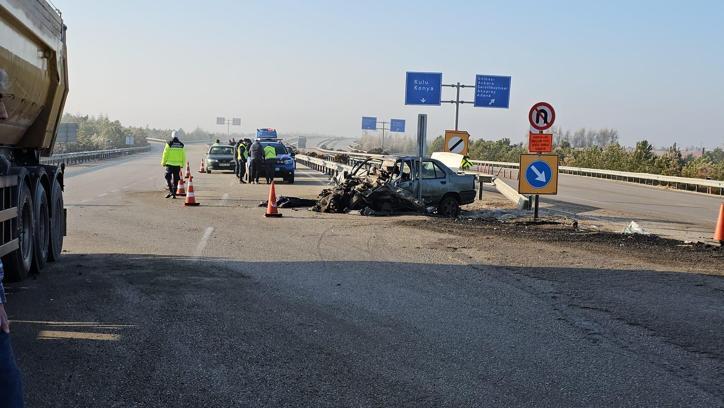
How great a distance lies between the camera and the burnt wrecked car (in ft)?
60.9

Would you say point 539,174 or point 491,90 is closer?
point 539,174

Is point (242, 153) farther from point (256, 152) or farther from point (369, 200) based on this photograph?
point (369, 200)

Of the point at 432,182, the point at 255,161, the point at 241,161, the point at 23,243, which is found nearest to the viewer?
the point at 23,243

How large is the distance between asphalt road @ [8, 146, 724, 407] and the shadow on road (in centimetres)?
2

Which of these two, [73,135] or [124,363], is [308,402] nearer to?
[124,363]

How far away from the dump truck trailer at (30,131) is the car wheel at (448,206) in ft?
33.1

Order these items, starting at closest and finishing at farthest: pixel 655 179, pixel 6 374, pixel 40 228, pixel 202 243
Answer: pixel 6 374 → pixel 40 228 → pixel 202 243 → pixel 655 179

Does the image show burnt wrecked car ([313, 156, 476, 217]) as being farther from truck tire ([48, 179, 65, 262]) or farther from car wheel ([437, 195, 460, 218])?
truck tire ([48, 179, 65, 262])

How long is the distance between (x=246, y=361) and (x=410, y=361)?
1236 millimetres

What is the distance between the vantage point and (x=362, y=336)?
6668 mm

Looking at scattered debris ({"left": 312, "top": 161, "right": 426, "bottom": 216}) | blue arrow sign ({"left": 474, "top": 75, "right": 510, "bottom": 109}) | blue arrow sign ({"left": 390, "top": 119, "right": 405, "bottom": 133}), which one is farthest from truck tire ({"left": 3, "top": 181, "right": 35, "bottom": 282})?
blue arrow sign ({"left": 390, "top": 119, "right": 405, "bottom": 133})

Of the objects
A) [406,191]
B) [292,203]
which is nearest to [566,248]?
[406,191]

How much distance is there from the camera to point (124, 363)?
5.71 metres

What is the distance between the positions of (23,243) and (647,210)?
20.1 m
